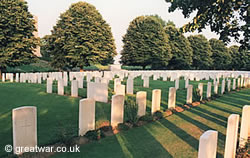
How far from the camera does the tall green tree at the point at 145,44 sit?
121 ft

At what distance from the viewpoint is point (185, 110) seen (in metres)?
8.43

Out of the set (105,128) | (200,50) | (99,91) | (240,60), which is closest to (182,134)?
(105,128)

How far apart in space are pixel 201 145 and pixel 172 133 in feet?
8.99

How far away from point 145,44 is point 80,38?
14294 millimetres

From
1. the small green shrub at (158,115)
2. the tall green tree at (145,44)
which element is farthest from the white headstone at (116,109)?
the tall green tree at (145,44)

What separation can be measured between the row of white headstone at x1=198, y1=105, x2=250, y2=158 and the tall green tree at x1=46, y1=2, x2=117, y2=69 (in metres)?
23.0

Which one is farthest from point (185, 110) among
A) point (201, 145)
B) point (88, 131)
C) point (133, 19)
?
point (133, 19)

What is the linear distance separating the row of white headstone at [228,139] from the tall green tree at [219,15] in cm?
381

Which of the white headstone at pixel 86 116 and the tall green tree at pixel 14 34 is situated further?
the tall green tree at pixel 14 34

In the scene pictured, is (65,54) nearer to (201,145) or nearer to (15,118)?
(15,118)

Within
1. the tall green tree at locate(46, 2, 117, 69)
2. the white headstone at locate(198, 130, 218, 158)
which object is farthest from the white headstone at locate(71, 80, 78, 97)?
the tall green tree at locate(46, 2, 117, 69)

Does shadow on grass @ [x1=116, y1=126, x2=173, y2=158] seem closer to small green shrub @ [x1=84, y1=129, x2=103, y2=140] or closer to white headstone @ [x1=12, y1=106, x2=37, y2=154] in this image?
small green shrub @ [x1=84, y1=129, x2=103, y2=140]

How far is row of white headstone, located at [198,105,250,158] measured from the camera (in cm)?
287

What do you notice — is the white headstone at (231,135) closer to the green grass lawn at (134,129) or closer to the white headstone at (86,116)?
the green grass lawn at (134,129)
